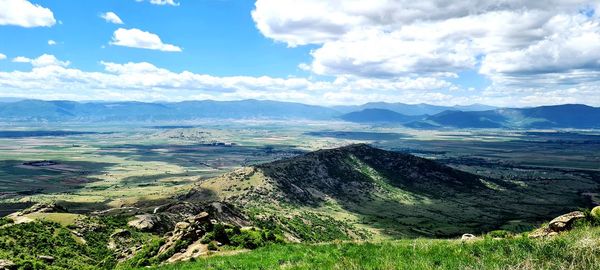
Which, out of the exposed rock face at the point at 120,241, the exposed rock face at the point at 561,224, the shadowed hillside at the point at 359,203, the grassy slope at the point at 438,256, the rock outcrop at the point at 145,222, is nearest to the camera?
the grassy slope at the point at 438,256

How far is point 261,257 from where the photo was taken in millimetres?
25719

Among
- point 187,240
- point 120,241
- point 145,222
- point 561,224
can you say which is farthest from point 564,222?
point 145,222

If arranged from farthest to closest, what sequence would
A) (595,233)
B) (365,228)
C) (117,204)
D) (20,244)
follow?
(117,204), (365,228), (20,244), (595,233)

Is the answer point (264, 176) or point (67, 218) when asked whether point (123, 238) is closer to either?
point (67, 218)

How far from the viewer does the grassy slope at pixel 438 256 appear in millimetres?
16516

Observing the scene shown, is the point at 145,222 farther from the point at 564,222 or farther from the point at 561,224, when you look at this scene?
the point at 564,222

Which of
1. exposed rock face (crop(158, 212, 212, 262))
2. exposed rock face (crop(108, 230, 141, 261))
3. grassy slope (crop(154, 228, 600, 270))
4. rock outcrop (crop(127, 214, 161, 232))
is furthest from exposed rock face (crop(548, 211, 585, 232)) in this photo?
rock outcrop (crop(127, 214, 161, 232))

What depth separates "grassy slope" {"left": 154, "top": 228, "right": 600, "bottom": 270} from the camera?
1652cm

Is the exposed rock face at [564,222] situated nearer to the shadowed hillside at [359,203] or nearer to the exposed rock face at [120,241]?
the exposed rock face at [120,241]

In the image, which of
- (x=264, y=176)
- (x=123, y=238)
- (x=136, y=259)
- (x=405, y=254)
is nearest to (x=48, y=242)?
(x=123, y=238)

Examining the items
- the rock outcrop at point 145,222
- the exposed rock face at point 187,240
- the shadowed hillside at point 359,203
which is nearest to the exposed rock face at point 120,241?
the rock outcrop at point 145,222

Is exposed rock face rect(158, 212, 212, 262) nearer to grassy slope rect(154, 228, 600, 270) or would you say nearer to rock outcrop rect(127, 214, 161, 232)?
grassy slope rect(154, 228, 600, 270)

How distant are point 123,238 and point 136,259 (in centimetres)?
2247

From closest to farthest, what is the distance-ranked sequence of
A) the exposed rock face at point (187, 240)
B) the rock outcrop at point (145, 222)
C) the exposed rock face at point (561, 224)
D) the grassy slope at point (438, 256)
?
1. the grassy slope at point (438, 256)
2. the exposed rock face at point (561, 224)
3. the exposed rock face at point (187, 240)
4. the rock outcrop at point (145, 222)
